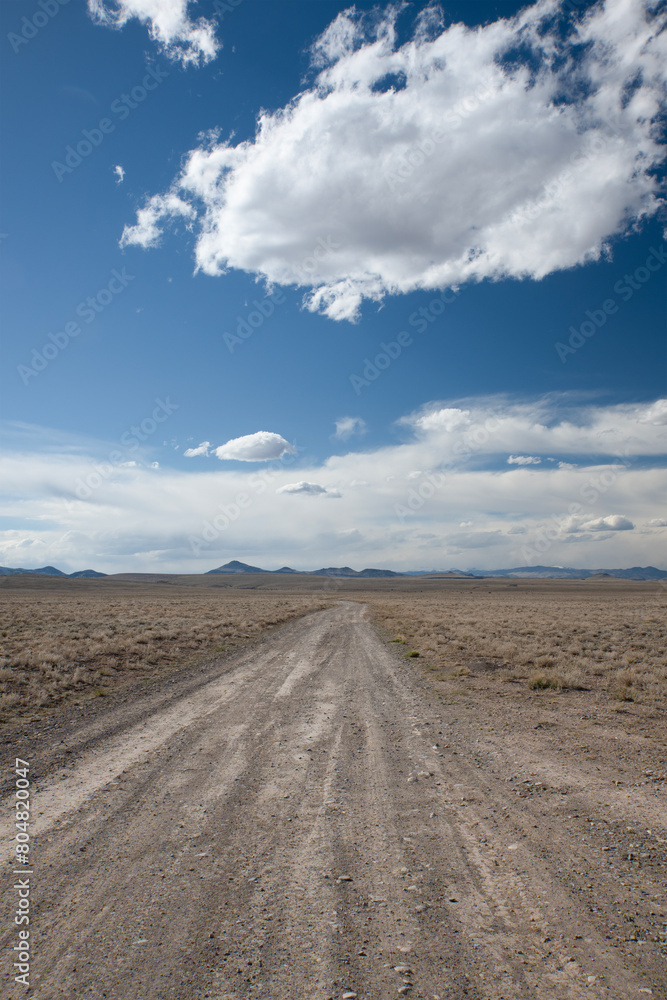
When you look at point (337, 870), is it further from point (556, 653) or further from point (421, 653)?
point (556, 653)

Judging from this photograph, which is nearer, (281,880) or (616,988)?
(616,988)

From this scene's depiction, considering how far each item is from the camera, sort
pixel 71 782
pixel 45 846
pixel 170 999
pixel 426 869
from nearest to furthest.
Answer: pixel 170 999, pixel 426 869, pixel 45 846, pixel 71 782

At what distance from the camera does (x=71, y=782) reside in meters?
7.20

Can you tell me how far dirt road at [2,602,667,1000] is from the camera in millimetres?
3697

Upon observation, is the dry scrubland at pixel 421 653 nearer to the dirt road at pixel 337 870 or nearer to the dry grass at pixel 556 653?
the dry grass at pixel 556 653

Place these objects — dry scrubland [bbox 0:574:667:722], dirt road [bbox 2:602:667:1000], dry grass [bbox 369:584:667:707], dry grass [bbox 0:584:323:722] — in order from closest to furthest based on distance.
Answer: dirt road [bbox 2:602:667:1000]
dry grass [bbox 0:584:323:722]
dry scrubland [bbox 0:574:667:722]
dry grass [bbox 369:584:667:707]

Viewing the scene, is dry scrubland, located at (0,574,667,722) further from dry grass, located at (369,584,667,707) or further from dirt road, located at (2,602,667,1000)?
dirt road, located at (2,602,667,1000)

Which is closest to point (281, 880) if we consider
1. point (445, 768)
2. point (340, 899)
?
point (340, 899)

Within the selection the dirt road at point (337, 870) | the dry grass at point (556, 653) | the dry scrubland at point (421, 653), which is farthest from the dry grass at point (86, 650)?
the dry grass at point (556, 653)

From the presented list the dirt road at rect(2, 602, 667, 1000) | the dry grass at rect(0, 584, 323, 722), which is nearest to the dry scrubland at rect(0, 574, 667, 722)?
the dry grass at rect(0, 584, 323, 722)

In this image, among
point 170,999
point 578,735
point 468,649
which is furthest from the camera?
point 468,649

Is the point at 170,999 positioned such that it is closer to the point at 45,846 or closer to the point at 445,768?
the point at 45,846

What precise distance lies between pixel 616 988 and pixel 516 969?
2.21ft

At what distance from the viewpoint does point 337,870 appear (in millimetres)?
5008
